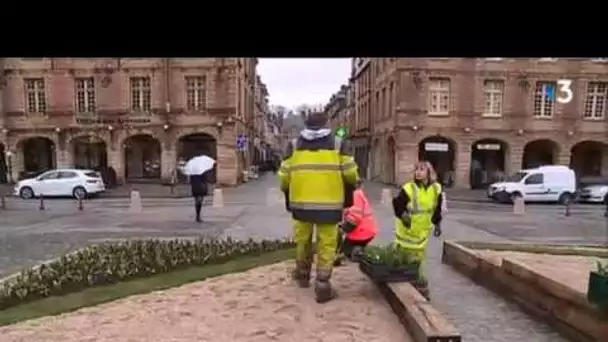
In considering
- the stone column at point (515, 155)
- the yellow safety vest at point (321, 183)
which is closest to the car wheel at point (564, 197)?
the stone column at point (515, 155)

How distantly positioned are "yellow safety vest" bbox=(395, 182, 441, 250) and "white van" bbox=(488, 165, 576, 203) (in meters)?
23.1

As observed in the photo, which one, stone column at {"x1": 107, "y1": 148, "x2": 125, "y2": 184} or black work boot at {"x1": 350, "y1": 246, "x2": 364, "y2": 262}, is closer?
black work boot at {"x1": 350, "y1": 246, "x2": 364, "y2": 262}

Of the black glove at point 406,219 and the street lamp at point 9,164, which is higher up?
the black glove at point 406,219

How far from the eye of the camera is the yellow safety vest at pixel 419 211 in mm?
6957

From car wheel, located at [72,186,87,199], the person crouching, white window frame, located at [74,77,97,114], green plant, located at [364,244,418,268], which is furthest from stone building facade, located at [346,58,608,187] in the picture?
green plant, located at [364,244,418,268]

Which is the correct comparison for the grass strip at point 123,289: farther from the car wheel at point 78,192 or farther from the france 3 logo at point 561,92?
the france 3 logo at point 561,92

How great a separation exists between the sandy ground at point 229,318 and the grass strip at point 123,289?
0.25m

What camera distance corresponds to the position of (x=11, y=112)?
37.1m

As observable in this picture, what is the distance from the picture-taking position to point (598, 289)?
5270 millimetres

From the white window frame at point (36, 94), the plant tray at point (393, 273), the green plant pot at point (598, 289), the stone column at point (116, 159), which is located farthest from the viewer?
the white window frame at point (36, 94)

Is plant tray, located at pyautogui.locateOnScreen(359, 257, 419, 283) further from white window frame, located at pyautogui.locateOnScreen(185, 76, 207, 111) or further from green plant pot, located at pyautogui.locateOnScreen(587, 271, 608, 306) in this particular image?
white window frame, located at pyautogui.locateOnScreen(185, 76, 207, 111)

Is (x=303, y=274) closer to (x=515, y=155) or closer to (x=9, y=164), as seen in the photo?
(x=515, y=155)

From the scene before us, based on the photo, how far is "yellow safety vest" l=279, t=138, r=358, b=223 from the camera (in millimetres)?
6496
